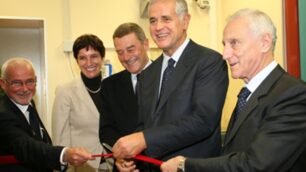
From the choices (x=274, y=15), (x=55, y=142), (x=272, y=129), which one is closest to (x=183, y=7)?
(x=272, y=129)

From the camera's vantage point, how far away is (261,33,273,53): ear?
1.59 meters

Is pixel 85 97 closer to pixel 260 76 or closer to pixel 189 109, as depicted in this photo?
pixel 189 109

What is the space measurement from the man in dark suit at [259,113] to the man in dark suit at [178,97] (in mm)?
171

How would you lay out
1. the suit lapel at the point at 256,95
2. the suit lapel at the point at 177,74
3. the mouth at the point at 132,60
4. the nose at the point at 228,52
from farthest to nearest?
the mouth at the point at 132,60, the suit lapel at the point at 177,74, the nose at the point at 228,52, the suit lapel at the point at 256,95

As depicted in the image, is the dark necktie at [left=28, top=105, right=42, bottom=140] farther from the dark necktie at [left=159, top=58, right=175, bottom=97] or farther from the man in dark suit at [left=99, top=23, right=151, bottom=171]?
the dark necktie at [left=159, top=58, right=175, bottom=97]

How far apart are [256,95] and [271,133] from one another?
211 millimetres

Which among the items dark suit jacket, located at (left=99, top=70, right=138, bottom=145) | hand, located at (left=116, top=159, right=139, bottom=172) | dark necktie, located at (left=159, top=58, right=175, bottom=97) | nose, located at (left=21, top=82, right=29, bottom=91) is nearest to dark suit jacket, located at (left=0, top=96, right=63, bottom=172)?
nose, located at (left=21, top=82, right=29, bottom=91)

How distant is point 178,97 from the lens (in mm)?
1903

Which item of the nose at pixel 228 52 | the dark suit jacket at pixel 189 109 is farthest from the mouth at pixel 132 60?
the nose at pixel 228 52

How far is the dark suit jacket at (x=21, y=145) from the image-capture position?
7.31ft

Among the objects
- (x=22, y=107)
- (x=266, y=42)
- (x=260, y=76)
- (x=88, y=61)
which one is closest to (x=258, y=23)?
(x=266, y=42)

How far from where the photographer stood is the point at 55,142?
3.13 meters

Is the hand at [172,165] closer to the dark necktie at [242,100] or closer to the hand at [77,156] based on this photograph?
the dark necktie at [242,100]

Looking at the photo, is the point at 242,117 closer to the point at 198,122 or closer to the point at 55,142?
the point at 198,122
